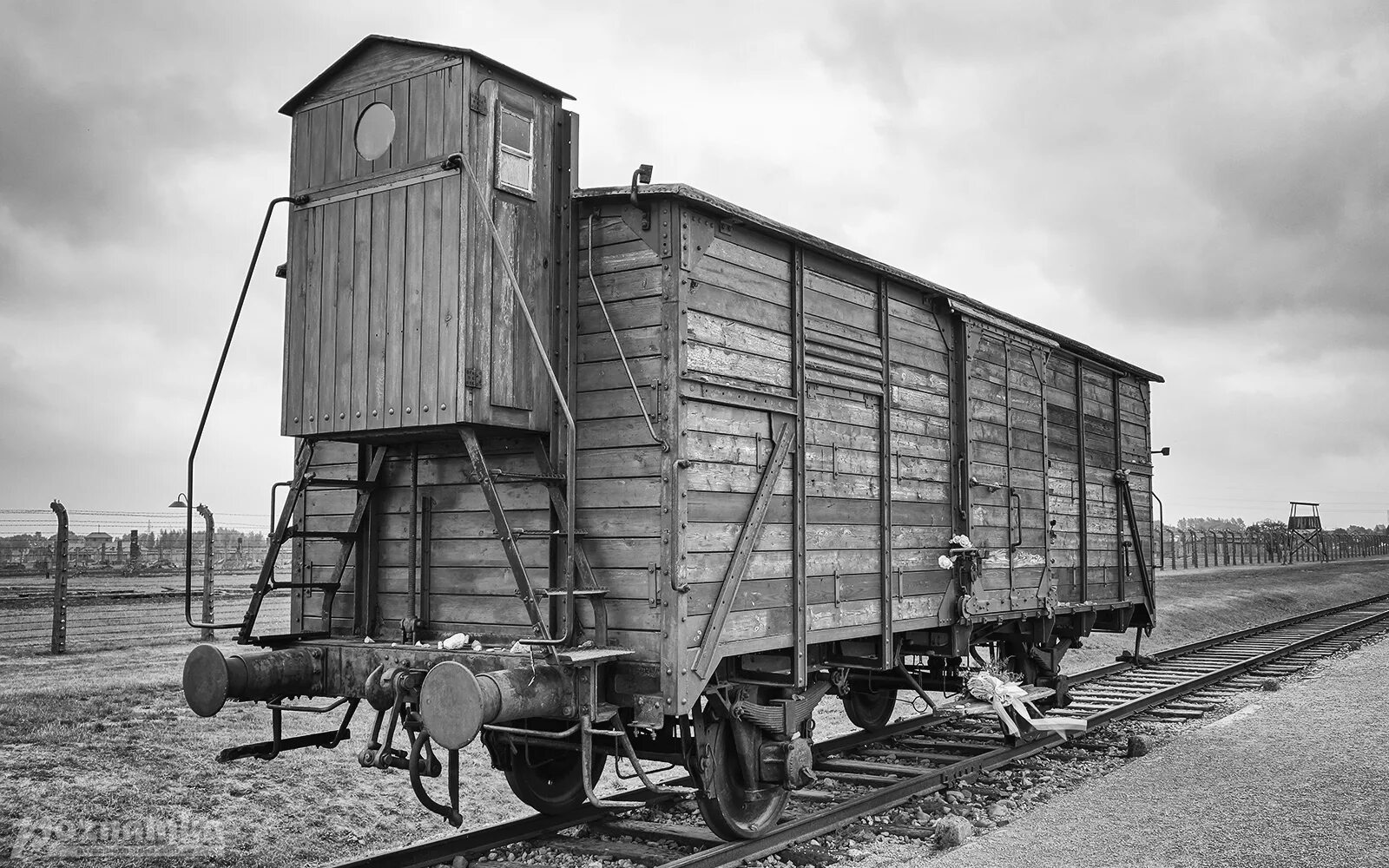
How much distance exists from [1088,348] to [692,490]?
717cm

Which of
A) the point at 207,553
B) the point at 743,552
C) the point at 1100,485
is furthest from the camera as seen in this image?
the point at 1100,485

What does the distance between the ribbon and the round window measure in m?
6.21

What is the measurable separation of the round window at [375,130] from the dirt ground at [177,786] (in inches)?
167

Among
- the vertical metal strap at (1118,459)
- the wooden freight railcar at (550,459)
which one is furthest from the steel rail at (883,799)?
the vertical metal strap at (1118,459)

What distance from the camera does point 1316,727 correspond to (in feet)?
32.6

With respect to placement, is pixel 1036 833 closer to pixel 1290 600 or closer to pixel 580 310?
pixel 580 310

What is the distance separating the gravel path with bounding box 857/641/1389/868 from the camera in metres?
6.14

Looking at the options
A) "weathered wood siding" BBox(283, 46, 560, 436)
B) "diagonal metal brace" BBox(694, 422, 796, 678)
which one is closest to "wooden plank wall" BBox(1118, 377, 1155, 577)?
"diagonal metal brace" BBox(694, 422, 796, 678)

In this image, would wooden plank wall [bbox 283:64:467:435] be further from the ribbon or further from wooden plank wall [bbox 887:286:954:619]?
the ribbon

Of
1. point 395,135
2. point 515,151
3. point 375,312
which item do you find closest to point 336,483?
point 375,312

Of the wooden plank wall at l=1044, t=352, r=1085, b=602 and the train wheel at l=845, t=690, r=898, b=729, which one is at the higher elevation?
the wooden plank wall at l=1044, t=352, r=1085, b=602

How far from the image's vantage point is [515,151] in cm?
630

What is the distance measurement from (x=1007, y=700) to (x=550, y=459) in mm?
4743

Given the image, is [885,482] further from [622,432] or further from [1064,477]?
[1064,477]
